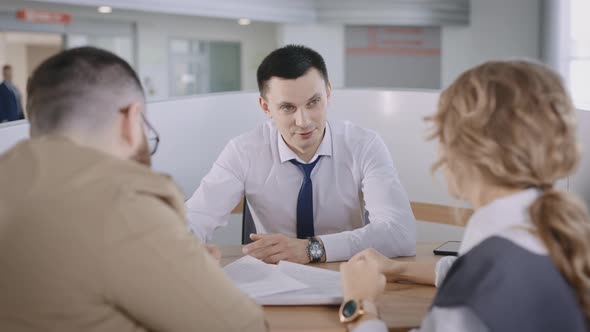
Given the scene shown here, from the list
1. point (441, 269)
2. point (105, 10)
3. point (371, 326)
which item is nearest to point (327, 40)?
point (105, 10)

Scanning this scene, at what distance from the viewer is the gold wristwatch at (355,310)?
156 cm

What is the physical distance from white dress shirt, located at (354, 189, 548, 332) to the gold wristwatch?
0.87ft

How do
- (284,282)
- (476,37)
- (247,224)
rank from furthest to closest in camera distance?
(476,37)
(247,224)
(284,282)

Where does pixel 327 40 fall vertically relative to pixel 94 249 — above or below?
above

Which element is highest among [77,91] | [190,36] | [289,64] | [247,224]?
[190,36]

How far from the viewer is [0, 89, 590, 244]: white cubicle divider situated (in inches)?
151

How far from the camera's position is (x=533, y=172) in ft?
4.01

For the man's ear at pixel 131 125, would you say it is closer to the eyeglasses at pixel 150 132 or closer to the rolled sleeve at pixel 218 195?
the eyeglasses at pixel 150 132

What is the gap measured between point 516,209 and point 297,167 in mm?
1652

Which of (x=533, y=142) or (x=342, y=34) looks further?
(x=342, y=34)

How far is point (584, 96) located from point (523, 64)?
24.5 ft

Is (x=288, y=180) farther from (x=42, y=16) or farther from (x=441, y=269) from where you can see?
(x=42, y=16)

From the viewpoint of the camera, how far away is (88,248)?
111cm

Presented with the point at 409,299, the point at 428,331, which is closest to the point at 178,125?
the point at 409,299
